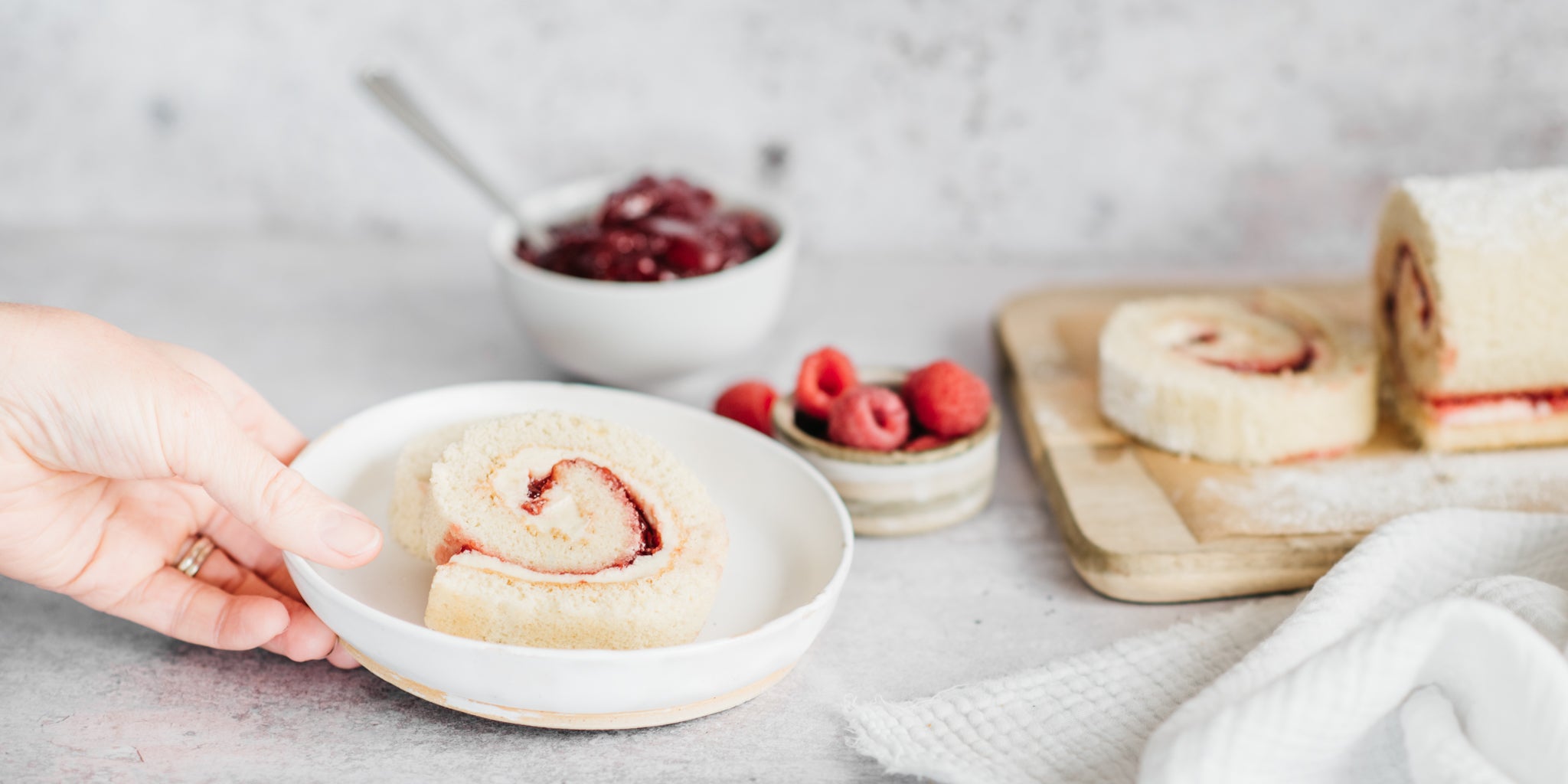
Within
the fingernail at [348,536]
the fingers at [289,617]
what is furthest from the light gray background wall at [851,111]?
the fingernail at [348,536]

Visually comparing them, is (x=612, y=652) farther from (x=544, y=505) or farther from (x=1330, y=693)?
(x=1330, y=693)

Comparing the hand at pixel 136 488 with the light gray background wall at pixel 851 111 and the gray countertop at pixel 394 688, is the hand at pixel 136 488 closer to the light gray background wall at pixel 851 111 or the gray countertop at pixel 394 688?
the gray countertop at pixel 394 688

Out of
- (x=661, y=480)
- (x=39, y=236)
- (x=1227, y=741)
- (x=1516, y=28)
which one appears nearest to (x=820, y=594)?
(x=661, y=480)

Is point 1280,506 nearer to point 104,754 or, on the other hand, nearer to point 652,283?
point 652,283

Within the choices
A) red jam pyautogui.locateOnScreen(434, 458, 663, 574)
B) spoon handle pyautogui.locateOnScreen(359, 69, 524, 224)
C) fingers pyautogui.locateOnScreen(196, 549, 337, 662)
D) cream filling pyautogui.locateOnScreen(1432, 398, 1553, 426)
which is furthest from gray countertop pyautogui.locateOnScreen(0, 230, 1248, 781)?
cream filling pyautogui.locateOnScreen(1432, 398, 1553, 426)

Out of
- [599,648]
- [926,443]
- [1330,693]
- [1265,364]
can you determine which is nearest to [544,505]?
[599,648]
